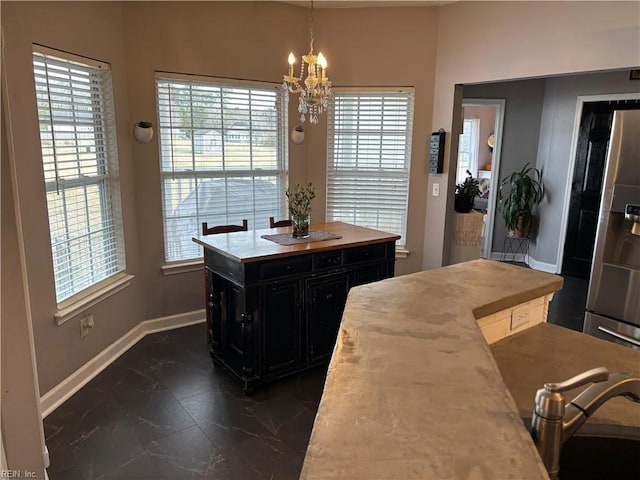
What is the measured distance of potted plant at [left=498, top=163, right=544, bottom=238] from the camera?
5.67 meters

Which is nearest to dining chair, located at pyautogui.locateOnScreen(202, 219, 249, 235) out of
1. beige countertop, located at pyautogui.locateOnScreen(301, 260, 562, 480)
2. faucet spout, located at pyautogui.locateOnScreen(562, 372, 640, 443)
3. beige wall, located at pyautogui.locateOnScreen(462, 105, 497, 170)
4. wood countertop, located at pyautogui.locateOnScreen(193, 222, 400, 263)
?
wood countertop, located at pyautogui.locateOnScreen(193, 222, 400, 263)

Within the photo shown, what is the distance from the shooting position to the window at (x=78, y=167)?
2727 mm

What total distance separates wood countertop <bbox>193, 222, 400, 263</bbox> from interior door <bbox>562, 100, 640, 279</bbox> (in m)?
3.18

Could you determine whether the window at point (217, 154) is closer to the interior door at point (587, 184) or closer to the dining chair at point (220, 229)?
the dining chair at point (220, 229)

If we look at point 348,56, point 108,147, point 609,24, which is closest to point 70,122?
point 108,147

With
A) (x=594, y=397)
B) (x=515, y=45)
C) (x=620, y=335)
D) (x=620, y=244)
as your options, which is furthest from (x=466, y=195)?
(x=594, y=397)

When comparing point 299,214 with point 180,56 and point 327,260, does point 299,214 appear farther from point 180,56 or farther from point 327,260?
point 180,56

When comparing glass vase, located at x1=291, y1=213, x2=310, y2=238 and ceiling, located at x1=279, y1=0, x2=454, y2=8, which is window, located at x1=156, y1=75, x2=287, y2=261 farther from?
glass vase, located at x1=291, y1=213, x2=310, y2=238

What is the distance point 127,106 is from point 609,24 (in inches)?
Result: 135

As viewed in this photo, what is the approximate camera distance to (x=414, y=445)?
71cm

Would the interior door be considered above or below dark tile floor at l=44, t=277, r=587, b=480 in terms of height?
above

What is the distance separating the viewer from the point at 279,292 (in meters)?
2.89

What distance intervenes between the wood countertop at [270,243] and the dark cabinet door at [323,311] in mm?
223

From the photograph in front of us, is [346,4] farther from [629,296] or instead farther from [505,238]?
[505,238]
